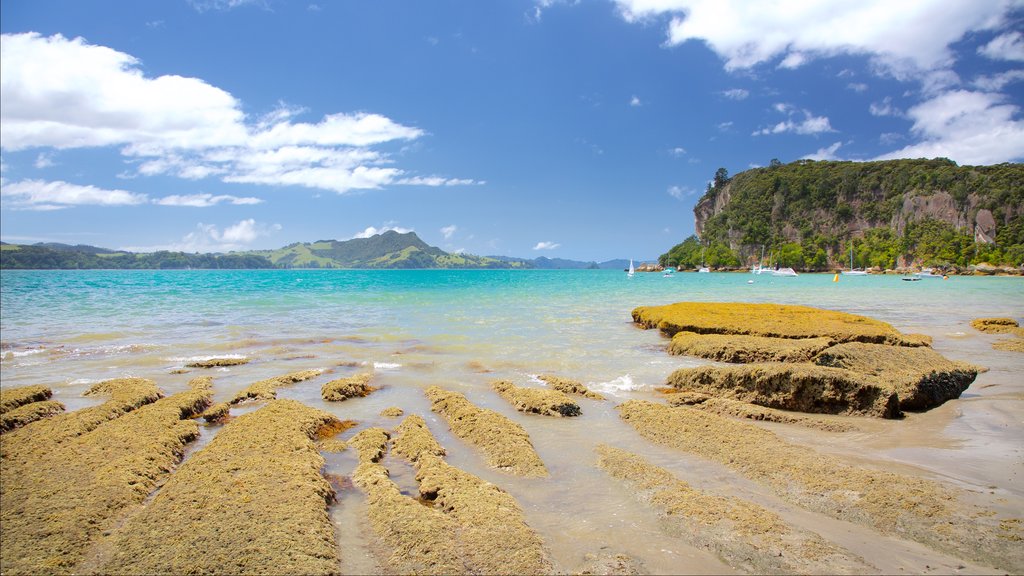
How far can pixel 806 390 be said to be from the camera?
10.6 metres

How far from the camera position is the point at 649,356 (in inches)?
689

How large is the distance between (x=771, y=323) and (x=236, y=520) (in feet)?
65.6

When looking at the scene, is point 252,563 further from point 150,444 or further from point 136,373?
point 136,373

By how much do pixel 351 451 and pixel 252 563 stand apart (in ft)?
11.7

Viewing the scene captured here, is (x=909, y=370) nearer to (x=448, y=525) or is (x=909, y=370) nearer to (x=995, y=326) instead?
(x=448, y=525)

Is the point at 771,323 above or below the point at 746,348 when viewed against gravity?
above

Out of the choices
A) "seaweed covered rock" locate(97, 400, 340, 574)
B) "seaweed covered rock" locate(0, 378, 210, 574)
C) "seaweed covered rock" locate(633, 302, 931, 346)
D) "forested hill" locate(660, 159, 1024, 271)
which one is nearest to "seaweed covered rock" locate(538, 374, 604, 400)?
"seaweed covered rock" locate(97, 400, 340, 574)

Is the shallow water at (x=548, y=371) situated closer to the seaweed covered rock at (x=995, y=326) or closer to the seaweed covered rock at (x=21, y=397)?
the seaweed covered rock at (x=21, y=397)

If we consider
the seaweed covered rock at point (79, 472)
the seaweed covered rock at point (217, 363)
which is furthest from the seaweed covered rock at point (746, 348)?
the seaweed covered rock at point (217, 363)

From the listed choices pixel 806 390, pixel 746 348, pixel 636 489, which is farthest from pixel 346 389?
pixel 746 348

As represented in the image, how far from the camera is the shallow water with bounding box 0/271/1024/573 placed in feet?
18.5

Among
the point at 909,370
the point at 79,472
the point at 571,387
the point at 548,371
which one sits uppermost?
the point at 909,370

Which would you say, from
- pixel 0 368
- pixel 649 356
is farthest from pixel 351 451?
pixel 0 368

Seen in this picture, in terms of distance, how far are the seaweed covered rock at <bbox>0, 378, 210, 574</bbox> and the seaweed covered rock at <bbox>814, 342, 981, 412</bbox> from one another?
1312 centimetres
